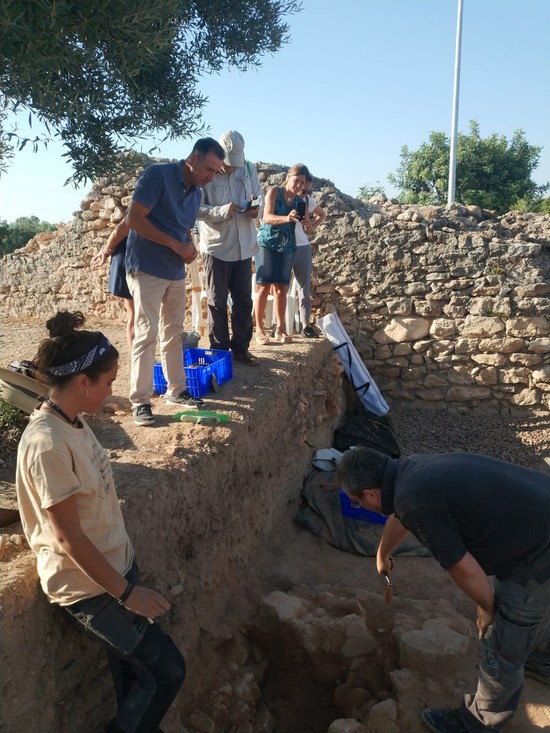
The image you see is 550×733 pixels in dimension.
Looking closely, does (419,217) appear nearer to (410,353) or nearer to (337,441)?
(410,353)

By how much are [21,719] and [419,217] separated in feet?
23.9

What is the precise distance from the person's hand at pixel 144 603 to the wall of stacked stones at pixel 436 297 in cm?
618

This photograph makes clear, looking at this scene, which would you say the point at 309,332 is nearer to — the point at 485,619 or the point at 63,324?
the point at 485,619

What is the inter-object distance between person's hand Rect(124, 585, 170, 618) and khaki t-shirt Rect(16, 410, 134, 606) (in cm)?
14

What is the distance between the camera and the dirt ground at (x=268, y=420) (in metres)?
3.39

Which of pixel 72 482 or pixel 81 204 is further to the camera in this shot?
pixel 81 204

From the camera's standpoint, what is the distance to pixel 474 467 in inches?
103

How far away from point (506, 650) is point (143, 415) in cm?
273

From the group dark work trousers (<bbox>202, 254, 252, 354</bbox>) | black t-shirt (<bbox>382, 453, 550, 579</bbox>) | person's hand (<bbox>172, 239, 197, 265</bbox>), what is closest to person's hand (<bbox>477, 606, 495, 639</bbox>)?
black t-shirt (<bbox>382, 453, 550, 579</bbox>)

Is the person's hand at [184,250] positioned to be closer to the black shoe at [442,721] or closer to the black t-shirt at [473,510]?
the black t-shirt at [473,510]

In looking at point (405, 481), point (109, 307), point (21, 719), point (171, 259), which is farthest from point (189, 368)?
point (109, 307)

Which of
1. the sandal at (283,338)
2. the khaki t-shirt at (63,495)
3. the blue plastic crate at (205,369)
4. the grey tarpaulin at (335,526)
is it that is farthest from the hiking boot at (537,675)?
the sandal at (283,338)

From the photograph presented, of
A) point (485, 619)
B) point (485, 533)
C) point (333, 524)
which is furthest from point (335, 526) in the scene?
point (485, 533)

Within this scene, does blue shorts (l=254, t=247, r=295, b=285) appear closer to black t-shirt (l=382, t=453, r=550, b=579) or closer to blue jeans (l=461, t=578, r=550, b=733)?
black t-shirt (l=382, t=453, r=550, b=579)
